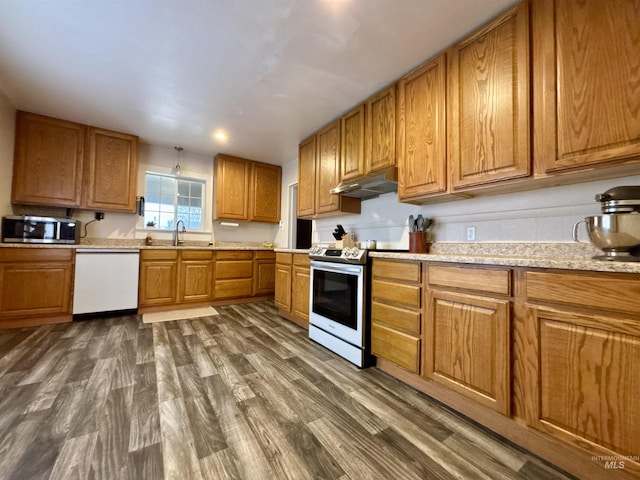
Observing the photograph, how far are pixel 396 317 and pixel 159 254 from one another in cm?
328

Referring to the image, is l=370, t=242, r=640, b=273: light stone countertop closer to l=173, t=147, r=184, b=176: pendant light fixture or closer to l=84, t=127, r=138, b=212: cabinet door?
l=84, t=127, r=138, b=212: cabinet door

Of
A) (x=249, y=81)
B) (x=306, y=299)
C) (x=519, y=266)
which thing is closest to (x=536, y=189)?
(x=519, y=266)

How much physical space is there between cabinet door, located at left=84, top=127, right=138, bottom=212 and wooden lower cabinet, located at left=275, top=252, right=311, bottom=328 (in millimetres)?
2294

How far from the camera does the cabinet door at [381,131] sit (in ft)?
7.63

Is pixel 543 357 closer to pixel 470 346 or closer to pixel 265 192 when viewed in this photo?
pixel 470 346

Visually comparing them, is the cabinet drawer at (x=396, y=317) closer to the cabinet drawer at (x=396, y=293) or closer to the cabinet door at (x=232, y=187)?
the cabinet drawer at (x=396, y=293)

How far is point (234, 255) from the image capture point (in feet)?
13.8

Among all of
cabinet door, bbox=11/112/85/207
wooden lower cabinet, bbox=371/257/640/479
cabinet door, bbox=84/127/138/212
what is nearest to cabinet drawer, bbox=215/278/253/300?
cabinet door, bbox=84/127/138/212

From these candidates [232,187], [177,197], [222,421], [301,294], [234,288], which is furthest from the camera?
[232,187]

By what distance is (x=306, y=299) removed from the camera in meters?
2.97

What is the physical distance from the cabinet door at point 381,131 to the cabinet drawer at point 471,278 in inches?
43.3

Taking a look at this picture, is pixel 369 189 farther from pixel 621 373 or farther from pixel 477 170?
pixel 621 373

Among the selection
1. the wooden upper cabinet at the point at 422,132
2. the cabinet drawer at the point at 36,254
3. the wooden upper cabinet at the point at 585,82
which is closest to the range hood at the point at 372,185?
the wooden upper cabinet at the point at 422,132

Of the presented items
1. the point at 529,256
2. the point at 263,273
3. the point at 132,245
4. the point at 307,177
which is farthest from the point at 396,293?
the point at 132,245
